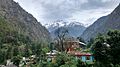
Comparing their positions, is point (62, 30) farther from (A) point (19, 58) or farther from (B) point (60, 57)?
(B) point (60, 57)

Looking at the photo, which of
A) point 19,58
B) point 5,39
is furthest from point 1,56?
point 5,39

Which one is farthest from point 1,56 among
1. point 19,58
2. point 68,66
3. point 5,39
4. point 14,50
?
point 68,66

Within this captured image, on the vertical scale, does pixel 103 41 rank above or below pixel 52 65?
above

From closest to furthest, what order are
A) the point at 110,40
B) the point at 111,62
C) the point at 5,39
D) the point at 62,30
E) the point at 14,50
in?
the point at 111,62 → the point at 110,40 → the point at 62,30 → the point at 14,50 → the point at 5,39

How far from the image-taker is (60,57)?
1873 inches

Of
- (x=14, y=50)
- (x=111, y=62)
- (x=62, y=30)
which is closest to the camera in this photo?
(x=111, y=62)

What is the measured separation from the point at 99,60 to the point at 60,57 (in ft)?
29.3

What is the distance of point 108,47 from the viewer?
133 ft

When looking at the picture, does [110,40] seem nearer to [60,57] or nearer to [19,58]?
[60,57]

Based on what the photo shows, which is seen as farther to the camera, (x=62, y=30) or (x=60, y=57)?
(x=62, y=30)

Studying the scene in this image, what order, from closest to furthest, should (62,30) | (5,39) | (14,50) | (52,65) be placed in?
(52,65) < (62,30) < (14,50) < (5,39)

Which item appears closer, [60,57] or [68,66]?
[68,66]

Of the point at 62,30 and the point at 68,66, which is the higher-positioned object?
the point at 62,30

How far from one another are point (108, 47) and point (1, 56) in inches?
1838
